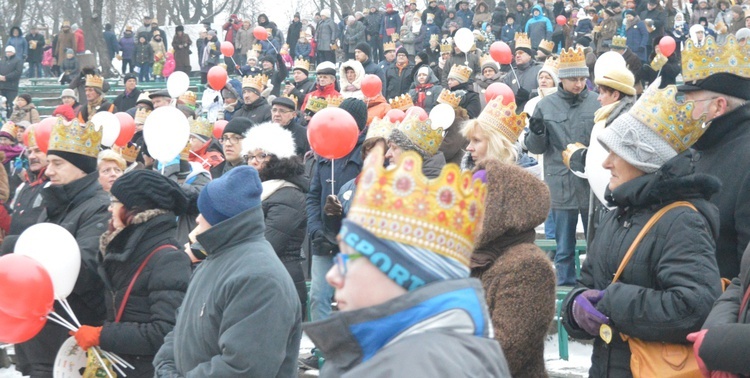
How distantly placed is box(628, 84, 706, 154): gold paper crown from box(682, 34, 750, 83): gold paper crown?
0.67m

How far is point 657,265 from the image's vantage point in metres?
3.95

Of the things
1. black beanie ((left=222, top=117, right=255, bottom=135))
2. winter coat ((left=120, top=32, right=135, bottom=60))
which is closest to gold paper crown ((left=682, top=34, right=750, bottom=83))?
black beanie ((left=222, top=117, right=255, bottom=135))

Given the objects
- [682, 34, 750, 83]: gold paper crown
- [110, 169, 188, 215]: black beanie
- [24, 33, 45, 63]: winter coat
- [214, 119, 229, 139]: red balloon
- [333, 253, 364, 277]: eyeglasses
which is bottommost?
[24, 33, 45, 63]: winter coat

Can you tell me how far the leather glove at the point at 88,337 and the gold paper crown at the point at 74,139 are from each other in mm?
1543

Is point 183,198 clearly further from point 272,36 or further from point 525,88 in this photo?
point 272,36

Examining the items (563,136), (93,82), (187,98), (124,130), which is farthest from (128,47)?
(563,136)

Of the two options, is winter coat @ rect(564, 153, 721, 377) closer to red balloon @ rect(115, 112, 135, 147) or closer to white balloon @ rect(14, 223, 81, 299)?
white balloon @ rect(14, 223, 81, 299)

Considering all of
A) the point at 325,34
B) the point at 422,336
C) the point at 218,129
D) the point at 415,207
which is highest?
the point at 415,207

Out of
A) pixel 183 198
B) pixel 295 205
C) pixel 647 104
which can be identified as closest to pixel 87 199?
pixel 183 198

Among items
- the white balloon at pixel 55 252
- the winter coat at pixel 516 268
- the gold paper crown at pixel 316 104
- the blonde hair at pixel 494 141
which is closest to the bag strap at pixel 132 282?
the white balloon at pixel 55 252

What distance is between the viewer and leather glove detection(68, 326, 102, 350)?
5.00 meters

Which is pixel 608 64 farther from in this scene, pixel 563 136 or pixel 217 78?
pixel 217 78

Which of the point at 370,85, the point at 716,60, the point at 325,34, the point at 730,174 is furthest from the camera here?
the point at 325,34

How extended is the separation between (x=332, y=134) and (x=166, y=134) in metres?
1.26
